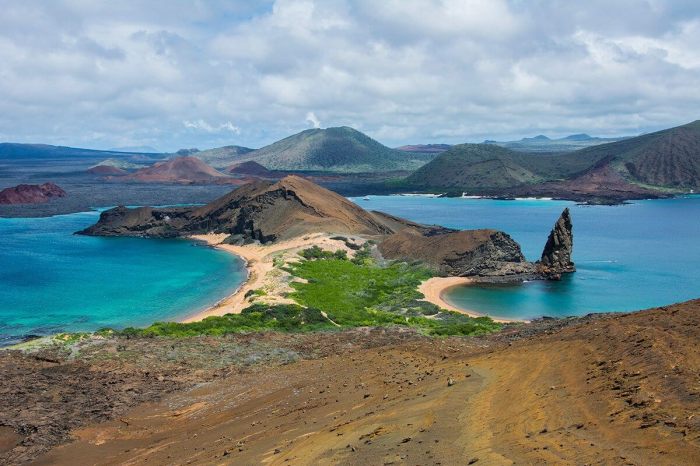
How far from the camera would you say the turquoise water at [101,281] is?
1949 inches

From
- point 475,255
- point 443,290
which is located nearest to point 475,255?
point 475,255

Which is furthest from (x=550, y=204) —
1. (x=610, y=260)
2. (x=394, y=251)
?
(x=394, y=251)

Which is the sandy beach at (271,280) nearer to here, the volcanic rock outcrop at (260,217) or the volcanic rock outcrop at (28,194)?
the volcanic rock outcrop at (260,217)

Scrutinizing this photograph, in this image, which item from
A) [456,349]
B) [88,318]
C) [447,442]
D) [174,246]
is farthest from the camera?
[174,246]

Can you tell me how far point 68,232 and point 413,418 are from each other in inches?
4198

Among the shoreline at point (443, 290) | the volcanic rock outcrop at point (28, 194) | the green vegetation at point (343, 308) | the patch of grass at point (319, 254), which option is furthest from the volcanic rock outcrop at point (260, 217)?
the volcanic rock outcrop at point (28, 194)

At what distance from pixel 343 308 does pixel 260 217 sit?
48.6 meters

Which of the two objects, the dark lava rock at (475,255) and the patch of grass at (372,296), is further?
the dark lava rock at (475,255)

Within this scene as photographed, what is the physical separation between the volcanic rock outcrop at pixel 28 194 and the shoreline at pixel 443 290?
136m

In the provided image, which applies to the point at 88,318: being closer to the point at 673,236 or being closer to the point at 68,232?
the point at 68,232

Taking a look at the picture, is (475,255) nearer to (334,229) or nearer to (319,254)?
(319,254)

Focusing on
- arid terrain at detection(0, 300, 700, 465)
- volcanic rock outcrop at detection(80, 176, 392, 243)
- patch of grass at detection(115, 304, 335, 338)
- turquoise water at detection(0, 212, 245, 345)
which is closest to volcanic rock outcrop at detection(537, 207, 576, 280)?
volcanic rock outcrop at detection(80, 176, 392, 243)

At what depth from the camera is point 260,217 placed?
9544 centimetres

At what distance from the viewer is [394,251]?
248 feet
